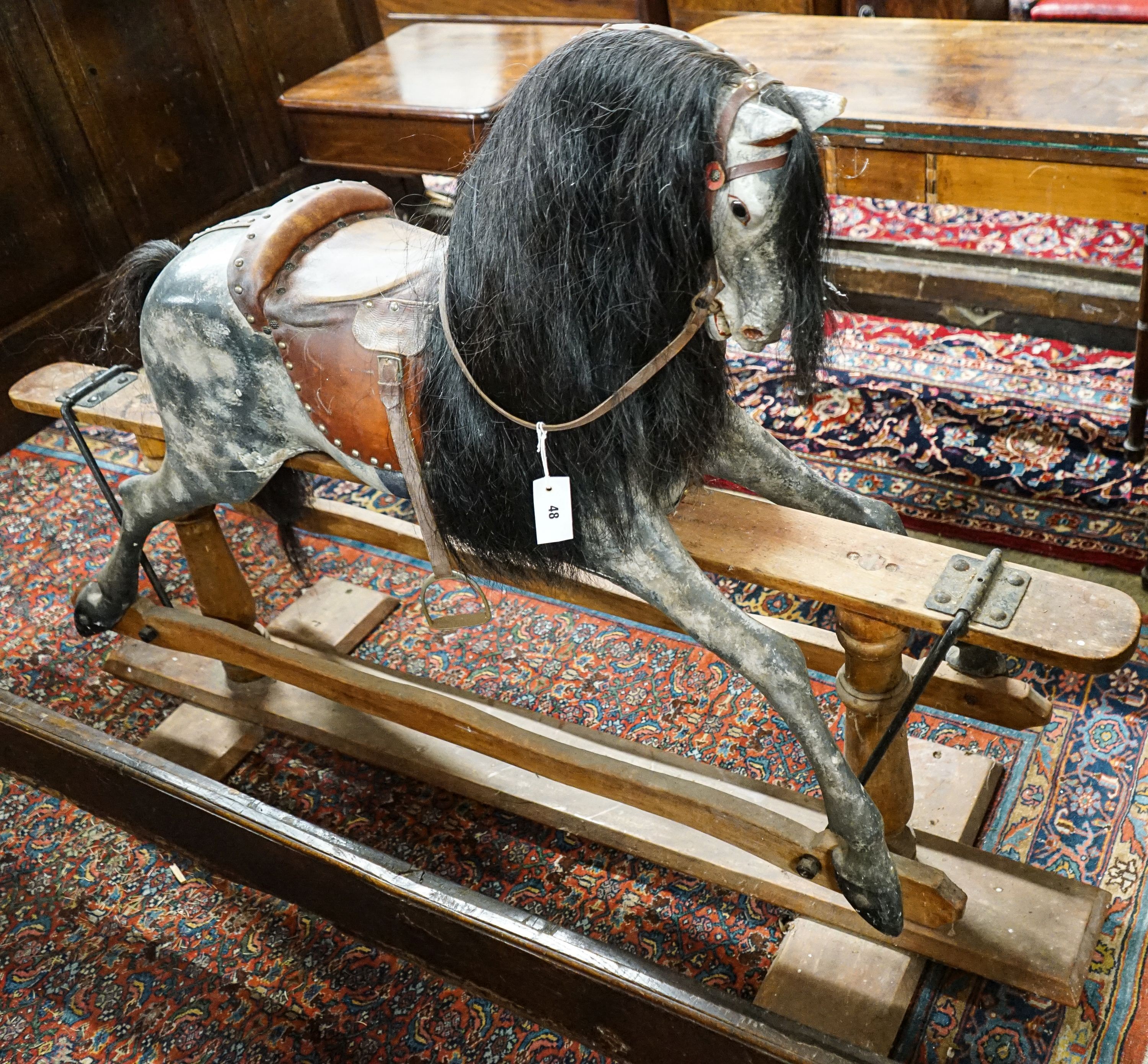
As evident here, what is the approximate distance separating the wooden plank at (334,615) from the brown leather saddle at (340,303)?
3.57 feet

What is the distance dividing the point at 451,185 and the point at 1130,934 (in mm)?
3691

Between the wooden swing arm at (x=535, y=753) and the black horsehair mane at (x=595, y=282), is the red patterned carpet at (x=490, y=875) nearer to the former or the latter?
the wooden swing arm at (x=535, y=753)

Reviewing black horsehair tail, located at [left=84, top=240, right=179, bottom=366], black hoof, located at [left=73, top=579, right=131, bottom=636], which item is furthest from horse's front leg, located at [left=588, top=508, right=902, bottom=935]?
black hoof, located at [left=73, top=579, right=131, bottom=636]

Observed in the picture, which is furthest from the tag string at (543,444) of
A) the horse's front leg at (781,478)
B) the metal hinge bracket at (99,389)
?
the metal hinge bracket at (99,389)

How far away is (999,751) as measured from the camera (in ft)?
7.92

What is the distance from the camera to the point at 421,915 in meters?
1.73

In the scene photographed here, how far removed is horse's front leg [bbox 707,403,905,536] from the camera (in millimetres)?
1869

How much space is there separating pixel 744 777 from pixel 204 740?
129 cm

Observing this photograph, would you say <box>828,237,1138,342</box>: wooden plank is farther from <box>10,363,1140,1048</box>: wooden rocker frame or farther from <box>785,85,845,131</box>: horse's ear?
<box>785,85,845,131</box>: horse's ear

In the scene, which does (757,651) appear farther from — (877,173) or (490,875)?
(877,173)

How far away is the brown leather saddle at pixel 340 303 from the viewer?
170 cm

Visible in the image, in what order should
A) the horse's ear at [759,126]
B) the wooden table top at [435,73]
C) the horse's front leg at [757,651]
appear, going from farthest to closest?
1. the wooden table top at [435,73]
2. the horse's front leg at [757,651]
3. the horse's ear at [759,126]

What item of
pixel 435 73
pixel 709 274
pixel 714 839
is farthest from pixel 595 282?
pixel 435 73

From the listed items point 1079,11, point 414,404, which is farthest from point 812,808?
point 1079,11
